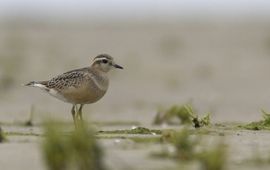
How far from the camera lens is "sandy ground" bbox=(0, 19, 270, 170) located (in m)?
8.30

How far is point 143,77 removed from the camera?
21.3 metres

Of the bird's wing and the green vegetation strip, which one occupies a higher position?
the bird's wing

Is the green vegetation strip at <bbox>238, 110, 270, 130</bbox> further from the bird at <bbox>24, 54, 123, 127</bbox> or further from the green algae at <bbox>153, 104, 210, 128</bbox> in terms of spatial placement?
the bird at <bbox>24, 54, 123, 127</bbox>

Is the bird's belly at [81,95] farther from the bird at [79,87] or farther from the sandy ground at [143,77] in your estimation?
Answer: the sandy ground at [143,77]

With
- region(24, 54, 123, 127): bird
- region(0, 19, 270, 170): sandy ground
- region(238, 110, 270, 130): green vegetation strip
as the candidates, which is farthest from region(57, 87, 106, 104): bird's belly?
region(238, 110, 270, 130): green vegetation strip

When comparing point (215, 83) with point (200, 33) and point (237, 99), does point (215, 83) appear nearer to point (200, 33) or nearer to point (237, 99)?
point (237, 99)

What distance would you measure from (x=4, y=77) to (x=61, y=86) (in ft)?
25.7

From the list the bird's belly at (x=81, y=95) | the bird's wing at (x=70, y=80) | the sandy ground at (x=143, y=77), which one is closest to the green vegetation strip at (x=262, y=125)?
the sandy ground at (x=143, y=77)

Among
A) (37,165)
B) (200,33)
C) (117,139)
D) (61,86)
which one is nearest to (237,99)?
(61,86)

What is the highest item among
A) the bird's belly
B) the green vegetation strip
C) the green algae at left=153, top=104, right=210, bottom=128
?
the bird's belly

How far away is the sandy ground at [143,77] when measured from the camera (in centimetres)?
830

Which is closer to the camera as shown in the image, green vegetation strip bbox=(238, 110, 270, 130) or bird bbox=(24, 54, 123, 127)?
green vegetation strip bbox=(238, 110, 270, 130)

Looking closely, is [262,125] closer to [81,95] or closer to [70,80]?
[81,95]

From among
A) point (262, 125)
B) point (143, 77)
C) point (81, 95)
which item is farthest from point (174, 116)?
point (143, 77)
